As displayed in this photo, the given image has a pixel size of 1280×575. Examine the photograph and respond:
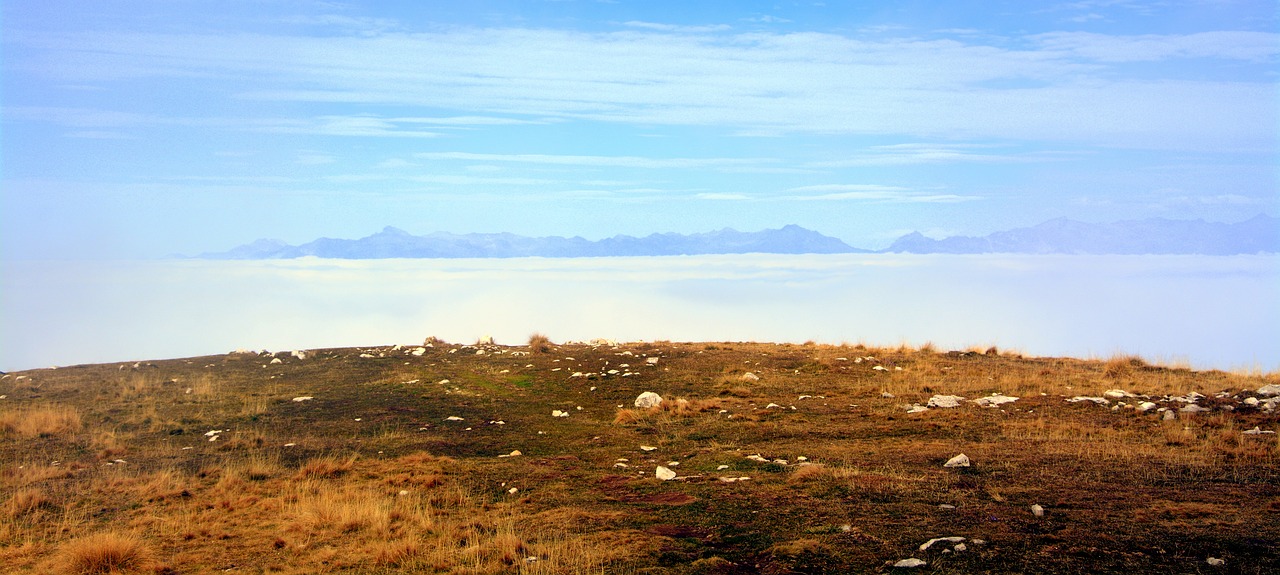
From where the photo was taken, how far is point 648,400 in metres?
15.9

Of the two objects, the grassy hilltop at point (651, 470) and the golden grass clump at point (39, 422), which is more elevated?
the grassy hilltop at point (651, 470)

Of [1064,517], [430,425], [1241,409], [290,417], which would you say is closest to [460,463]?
[430,425]

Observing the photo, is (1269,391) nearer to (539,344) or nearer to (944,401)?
(944,401)

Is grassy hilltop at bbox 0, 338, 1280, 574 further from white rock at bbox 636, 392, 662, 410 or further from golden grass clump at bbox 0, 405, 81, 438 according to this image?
white rock at bbox 636, 392, 662, 410

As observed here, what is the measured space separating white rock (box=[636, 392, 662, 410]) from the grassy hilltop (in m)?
0.31

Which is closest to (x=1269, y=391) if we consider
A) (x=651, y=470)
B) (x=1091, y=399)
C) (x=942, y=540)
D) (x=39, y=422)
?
(x=1091, y=399)

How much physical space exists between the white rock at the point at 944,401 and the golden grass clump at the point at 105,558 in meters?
12.1

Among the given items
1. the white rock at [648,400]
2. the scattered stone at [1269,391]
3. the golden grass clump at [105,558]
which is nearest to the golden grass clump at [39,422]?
the golden grass clump at [105,558]

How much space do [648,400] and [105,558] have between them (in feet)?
31.0

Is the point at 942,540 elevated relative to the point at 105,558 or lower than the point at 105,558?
elevated

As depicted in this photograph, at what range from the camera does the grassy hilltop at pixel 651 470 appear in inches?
302

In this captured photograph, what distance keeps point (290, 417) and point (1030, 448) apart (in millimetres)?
13596

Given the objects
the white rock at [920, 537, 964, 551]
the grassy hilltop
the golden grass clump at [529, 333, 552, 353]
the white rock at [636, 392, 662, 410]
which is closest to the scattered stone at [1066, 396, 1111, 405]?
the grassy hilltop

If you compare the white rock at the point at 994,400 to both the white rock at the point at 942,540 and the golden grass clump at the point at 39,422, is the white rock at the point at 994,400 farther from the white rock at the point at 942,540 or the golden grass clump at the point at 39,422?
the golden grass clump at the point at 39,422
